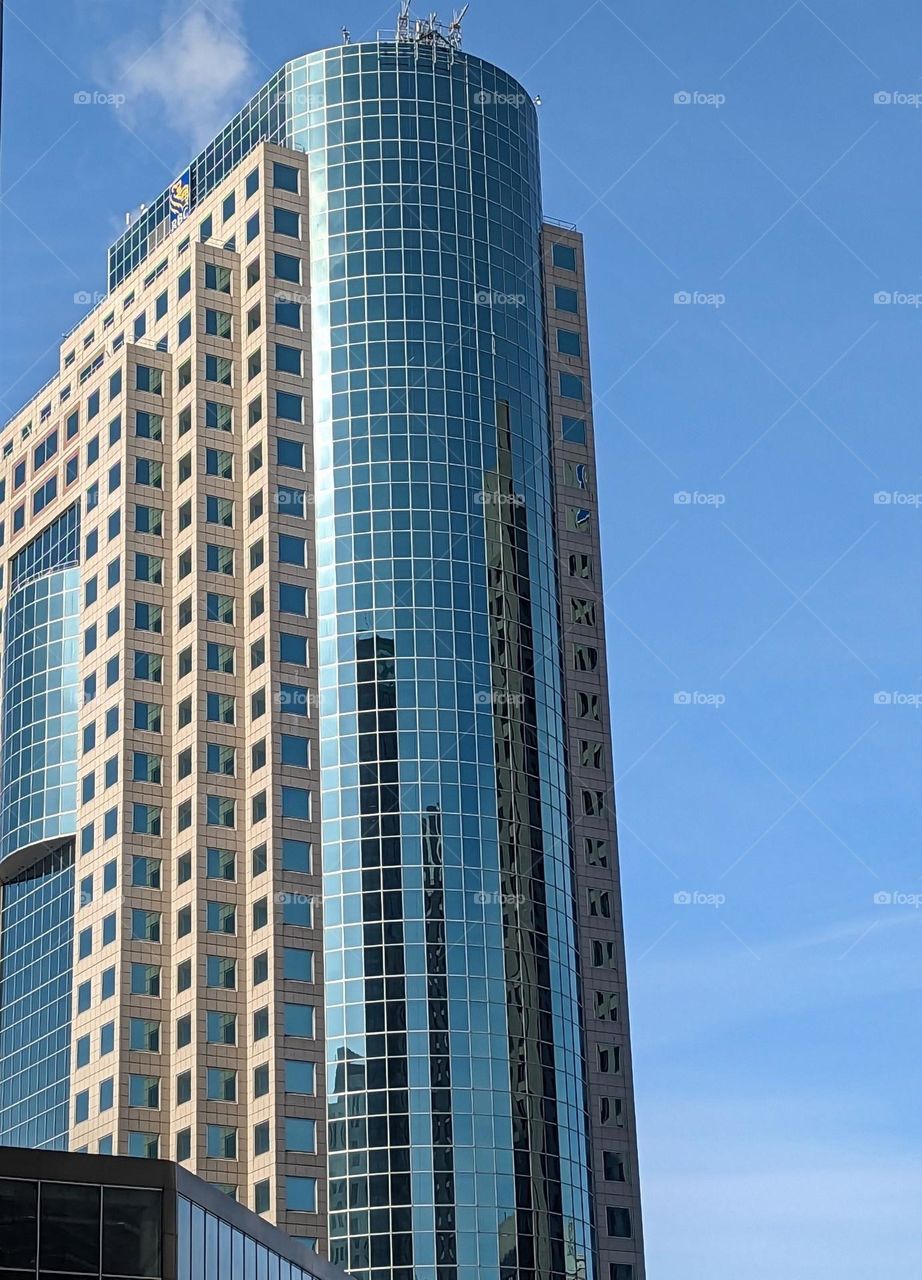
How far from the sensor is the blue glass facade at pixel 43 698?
427 feet

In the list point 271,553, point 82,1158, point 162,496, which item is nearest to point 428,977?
point 271,553

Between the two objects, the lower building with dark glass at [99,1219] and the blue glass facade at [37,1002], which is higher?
the blue glass facade at [37,1002]

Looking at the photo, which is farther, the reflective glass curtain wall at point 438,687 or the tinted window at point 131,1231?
the reflective glass curtain wall at point 438,687

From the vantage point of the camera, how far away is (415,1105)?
113250mm

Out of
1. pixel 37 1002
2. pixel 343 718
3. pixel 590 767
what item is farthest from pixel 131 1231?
pixel 590 767

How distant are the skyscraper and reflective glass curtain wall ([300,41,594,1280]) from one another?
7.5 inches

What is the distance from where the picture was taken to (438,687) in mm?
122125

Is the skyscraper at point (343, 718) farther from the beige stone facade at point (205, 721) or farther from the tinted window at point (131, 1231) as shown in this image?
the tinted window at point (131, 1231)

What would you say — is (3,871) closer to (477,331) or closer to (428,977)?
(428,977)

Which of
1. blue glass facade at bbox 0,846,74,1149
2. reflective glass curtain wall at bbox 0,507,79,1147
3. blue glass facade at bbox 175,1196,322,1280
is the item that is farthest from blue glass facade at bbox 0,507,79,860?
blue glass facade at bbox 175,1196,322,1280

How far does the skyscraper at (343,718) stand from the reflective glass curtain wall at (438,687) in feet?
0.62

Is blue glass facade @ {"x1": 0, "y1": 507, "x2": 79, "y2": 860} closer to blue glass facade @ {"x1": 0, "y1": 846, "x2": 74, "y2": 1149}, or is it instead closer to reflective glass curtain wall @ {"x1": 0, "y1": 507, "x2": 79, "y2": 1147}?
reflective glass curtain wall @ {"x1": 0, "y1": 507, "x2": 79, "y2": 1147}

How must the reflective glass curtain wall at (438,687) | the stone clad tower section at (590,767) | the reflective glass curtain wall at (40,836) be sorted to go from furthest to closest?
1. the reflective glass curtain wall at (40,836)
2. the stone clad tower section at (590,767)
3. the reflective glass curtain wall at (438,687)

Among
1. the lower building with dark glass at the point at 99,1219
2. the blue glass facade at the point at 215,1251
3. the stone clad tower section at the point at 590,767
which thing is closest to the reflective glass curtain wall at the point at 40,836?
the stone clad tower section at the point at 590,767
